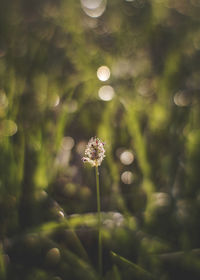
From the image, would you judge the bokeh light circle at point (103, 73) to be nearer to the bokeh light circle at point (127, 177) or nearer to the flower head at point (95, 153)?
the bokeh light circle at point (127, 177)

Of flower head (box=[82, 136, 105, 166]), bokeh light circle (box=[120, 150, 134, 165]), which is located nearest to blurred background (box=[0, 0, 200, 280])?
bokeh light circle (box=[120, 150, 134, 165])

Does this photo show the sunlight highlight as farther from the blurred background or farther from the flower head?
the flower head

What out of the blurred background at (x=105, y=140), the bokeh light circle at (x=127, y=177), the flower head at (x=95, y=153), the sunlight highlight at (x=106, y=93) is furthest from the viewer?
the sunlight highlight at (x=106, y=93)

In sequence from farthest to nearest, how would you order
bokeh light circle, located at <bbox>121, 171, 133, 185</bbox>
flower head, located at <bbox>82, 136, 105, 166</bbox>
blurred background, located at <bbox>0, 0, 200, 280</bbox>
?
1. bokeh light circle, located at <bbox>121, 171, 133, 185</bbox>
2. blurred background, located at <bbox>0, 0, 200, 280</bbox>
3. flower head, located at <bbox>82, 136, 105, 166</bbox>

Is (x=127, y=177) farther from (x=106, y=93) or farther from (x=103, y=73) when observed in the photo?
(x=103, y=73)

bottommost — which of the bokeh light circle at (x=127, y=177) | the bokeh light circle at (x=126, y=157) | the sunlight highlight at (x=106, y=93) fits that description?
the bokeh light circle at (x=127, y=177)

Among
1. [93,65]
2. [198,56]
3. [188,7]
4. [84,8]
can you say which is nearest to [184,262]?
[93,65]

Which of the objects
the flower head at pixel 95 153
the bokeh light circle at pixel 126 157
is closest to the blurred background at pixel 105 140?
the bokeh light circle at pixel 126 157

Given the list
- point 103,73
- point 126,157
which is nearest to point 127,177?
point 126,157
